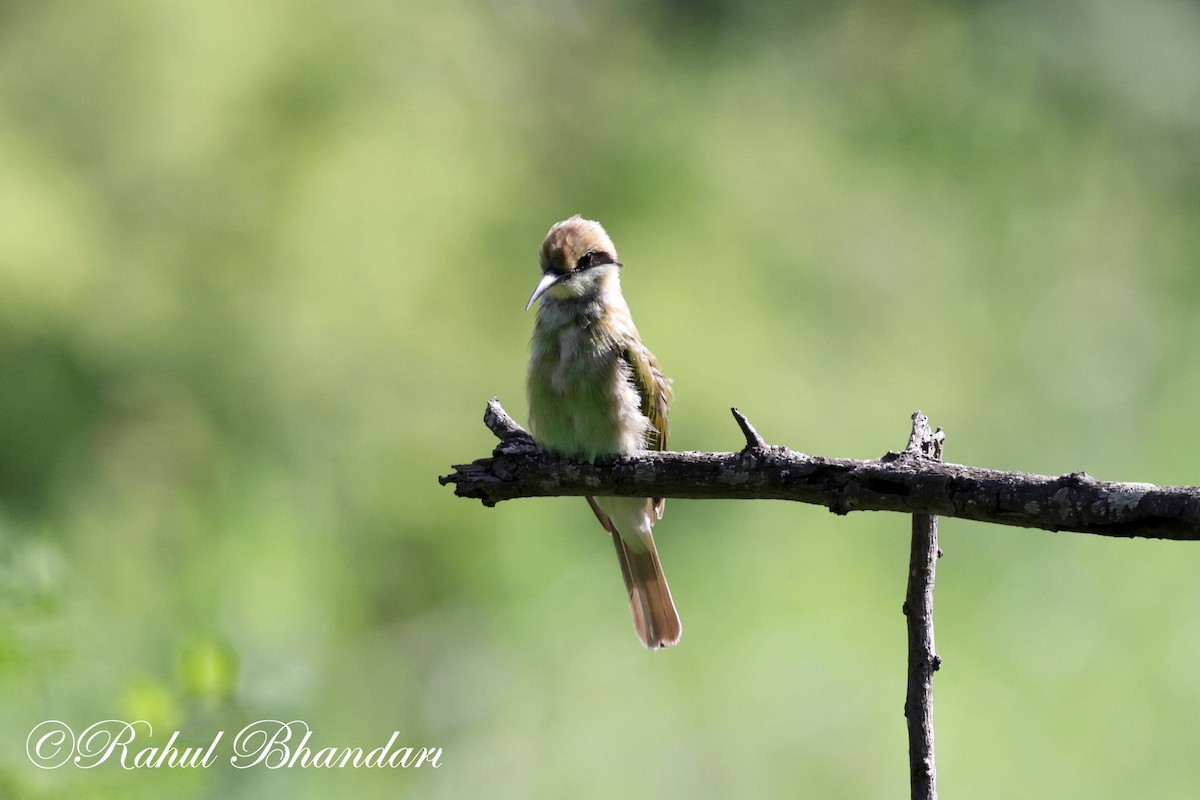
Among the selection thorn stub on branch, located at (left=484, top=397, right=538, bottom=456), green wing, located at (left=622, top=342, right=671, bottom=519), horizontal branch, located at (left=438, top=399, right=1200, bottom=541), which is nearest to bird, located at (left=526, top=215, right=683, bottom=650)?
green wing, located at (left=622, top=342, right=671, bottom=519)

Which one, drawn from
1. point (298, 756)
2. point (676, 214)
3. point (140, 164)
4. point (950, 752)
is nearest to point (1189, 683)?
point (950, 752)

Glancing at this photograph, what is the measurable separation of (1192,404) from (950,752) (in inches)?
104

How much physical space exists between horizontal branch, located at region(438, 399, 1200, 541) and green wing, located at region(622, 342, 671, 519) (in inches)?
16.4

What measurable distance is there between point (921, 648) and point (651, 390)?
1.00 m

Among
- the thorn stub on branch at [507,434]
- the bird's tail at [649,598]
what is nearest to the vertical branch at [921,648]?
the thorn stub on branch at [507,434]

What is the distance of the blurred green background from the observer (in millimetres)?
4875

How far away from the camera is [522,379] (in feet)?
18.6

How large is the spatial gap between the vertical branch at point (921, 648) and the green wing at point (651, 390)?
0.83 m

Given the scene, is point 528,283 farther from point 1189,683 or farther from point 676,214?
point 1189,683

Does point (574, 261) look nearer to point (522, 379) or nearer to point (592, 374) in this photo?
point (592, 374)

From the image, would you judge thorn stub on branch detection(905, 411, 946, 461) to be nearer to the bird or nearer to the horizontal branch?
the horizontal branch

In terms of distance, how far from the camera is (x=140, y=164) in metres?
5.61

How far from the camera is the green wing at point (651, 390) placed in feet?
8.87

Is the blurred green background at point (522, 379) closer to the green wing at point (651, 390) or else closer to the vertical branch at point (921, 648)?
the green wing at point (651, 390)
